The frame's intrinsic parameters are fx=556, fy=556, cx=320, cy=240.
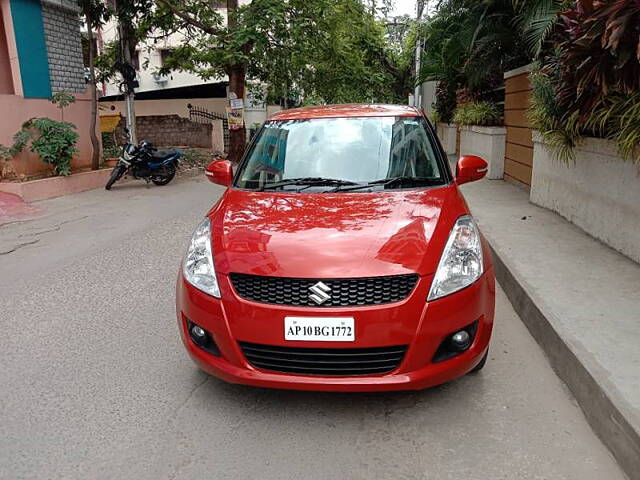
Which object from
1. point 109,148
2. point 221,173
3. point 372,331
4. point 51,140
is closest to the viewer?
point 372,331

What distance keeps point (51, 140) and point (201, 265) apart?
951 centimetres

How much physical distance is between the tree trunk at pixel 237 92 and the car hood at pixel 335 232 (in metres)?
13.9

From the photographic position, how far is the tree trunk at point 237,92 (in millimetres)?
17266

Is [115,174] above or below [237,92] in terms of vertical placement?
below

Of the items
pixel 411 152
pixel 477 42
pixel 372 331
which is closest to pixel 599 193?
pixel 411 152

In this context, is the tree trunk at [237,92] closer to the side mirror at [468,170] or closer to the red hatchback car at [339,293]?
the side mirror at [468,170]

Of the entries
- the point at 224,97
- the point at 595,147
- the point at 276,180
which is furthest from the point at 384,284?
the point at 224,97

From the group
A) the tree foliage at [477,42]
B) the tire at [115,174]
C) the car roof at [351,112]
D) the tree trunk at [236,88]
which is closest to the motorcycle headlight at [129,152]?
the tire at [115,174]

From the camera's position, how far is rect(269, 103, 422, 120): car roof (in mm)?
4473

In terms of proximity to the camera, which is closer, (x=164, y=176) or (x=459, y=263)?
(x=459, y=263)

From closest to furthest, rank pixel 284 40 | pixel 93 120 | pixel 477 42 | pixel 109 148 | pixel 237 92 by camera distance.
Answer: pixel 477 42
pixel 93 120
pixel 284 40
pixel 109 148
pixel 237 92

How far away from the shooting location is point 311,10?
14.4 m

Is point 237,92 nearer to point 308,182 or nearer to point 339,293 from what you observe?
point 308,182

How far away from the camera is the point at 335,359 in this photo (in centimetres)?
284
